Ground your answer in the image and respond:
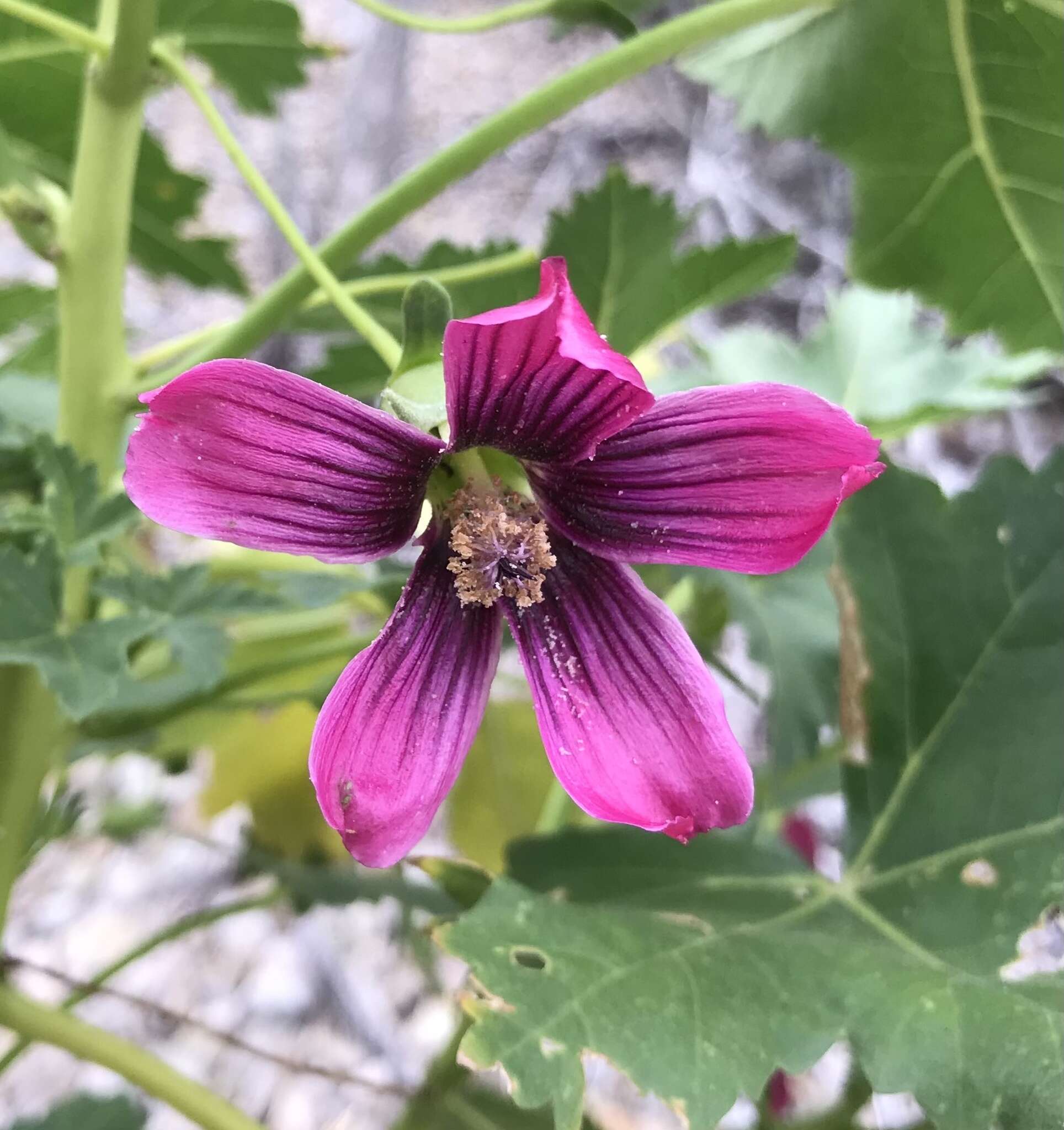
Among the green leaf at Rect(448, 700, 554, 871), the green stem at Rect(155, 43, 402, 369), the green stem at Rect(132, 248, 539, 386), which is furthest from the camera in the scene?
the green leaf at Rect(448, 700, 554, 871)

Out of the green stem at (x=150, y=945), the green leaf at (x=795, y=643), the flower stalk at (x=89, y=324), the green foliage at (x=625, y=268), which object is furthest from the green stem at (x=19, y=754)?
the green leaf at (x=795, y=643)

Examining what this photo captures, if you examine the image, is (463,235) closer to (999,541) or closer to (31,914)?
(31,914)

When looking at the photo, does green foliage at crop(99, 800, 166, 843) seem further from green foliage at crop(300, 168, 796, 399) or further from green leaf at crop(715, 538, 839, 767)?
green leaf at crop(715, 538, 839, 767)

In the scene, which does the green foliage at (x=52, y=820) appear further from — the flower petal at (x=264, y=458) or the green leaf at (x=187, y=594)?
the flower petal at (x=264, y=458)

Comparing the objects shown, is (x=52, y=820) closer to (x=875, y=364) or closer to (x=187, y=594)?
(x=187, y=594)

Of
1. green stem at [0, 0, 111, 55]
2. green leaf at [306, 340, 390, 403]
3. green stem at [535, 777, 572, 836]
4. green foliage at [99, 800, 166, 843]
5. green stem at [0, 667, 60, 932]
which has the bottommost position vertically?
green foliage at [99, 800, 166, 843]

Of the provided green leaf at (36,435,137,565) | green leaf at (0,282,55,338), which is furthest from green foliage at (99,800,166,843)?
green leaf at (36,435,137,565)

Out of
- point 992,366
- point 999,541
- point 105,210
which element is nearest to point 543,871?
point 999,541
